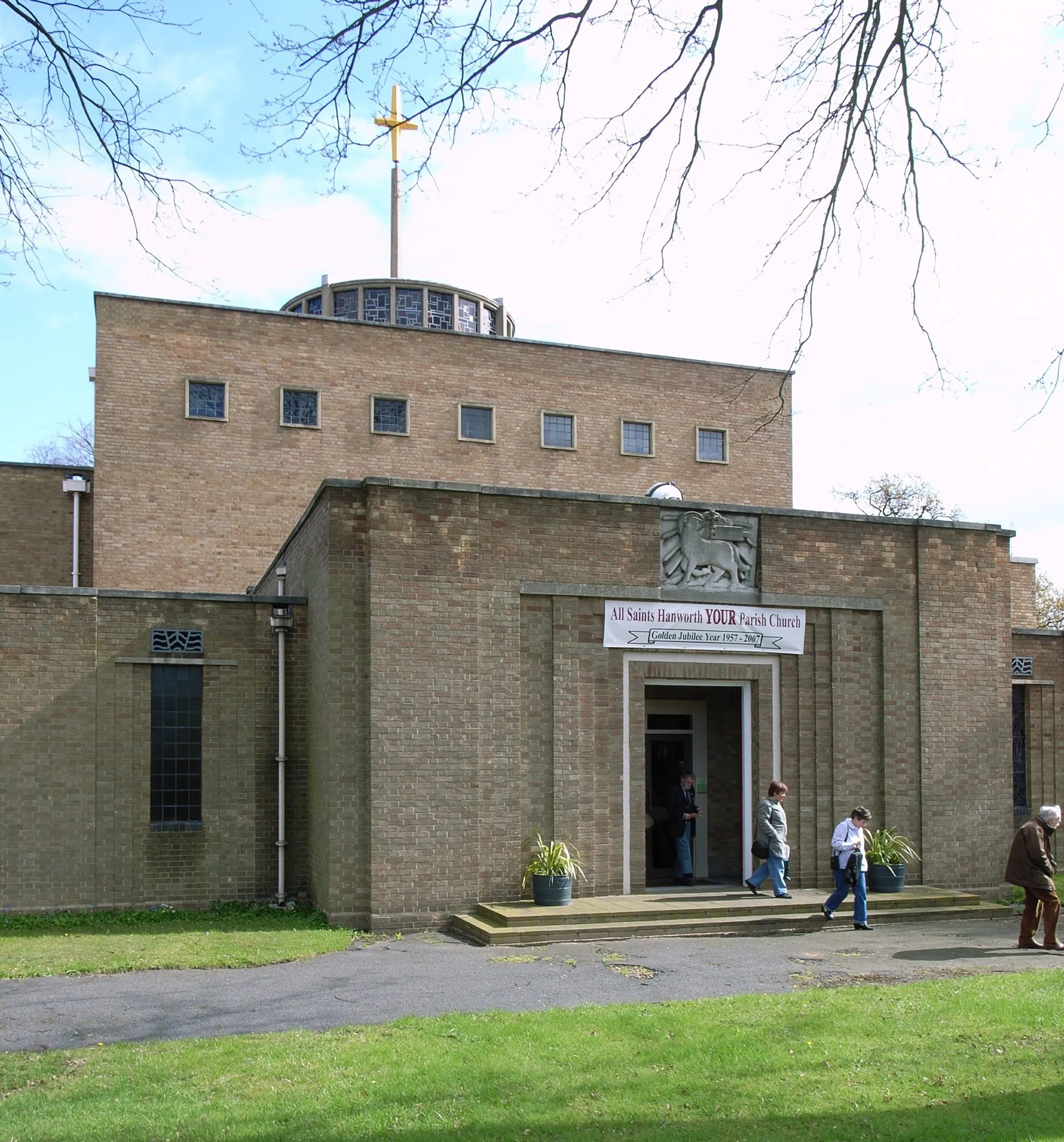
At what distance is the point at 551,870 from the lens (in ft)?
52.0

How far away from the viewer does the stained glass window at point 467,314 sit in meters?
33.3

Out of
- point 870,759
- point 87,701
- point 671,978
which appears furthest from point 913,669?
point 87,701

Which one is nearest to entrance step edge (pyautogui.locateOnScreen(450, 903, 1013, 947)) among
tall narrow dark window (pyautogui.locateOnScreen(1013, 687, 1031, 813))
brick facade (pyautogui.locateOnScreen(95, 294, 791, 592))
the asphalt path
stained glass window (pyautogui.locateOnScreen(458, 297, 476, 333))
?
the asphalt path

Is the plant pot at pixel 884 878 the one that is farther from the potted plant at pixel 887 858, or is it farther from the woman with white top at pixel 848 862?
the woman with white top at pixel 848 862

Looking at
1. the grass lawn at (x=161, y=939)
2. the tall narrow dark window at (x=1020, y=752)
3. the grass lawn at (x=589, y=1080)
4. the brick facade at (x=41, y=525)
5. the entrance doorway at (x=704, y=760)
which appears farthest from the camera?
the brick facade at (x=41, y=525)

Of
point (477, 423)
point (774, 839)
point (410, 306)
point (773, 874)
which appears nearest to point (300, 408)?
point (477, 423)

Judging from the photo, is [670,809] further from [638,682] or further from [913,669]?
[913,669]

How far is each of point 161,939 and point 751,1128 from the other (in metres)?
8.95

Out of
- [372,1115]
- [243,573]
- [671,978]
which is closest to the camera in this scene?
[372,1115]

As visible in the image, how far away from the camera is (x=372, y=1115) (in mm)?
7551

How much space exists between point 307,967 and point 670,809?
7477mm

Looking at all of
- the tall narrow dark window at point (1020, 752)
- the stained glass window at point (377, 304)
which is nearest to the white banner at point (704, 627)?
the tall narrow dark window at point (1020, 752)

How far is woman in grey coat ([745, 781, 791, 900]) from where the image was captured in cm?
1647

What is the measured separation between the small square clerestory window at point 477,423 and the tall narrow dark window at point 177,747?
1256 cm
